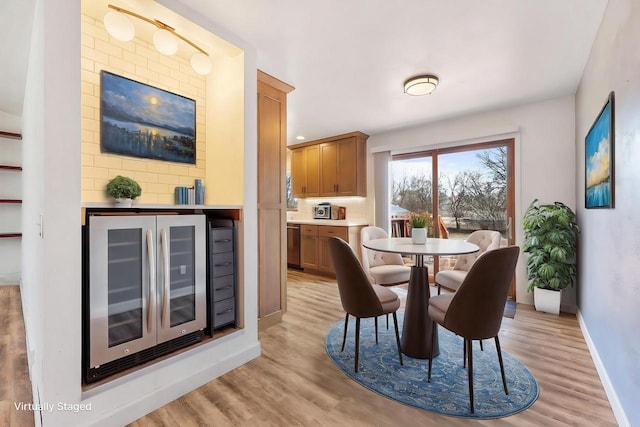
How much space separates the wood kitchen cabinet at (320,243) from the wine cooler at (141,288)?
3121 mm

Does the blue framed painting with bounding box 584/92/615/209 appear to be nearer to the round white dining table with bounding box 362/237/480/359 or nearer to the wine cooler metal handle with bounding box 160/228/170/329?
the round white dining table with bounding box 362/237/480/359

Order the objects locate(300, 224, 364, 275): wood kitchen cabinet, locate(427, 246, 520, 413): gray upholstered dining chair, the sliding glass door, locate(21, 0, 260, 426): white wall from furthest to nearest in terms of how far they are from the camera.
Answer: locate(300, 224, 364, 275): wood kitchen cabinet → the sliding glass door → locate(427, 246, 520, 413): gray upholstered dining chair → locate(21, 0, 260, 426): white wall

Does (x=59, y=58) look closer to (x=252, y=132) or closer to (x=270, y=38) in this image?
(x=252, y=132)

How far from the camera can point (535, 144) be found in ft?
12.0

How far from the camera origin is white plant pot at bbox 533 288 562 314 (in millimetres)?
3266

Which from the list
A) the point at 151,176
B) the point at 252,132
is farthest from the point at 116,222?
the point at 252,132

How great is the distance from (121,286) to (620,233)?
2.91m

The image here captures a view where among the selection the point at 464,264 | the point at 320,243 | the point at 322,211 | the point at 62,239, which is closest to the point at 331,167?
the point at 322,211

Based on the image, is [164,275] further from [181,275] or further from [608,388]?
[608,388]

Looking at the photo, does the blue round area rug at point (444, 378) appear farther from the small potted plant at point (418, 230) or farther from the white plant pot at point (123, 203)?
the white plant pot at point (123, 203)

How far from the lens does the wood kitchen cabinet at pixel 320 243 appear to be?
16.3 ft

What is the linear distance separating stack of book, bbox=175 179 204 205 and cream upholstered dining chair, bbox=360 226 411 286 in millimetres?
1655

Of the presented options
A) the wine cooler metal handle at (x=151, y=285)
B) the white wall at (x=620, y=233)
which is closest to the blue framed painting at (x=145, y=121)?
the wine cooler metal handle at (x=151, y=285)

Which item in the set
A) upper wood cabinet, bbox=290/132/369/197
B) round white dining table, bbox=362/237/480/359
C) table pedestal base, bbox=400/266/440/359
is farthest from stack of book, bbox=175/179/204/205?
upper wood cabinet, bbox=290/132/369/197
